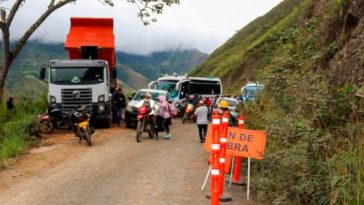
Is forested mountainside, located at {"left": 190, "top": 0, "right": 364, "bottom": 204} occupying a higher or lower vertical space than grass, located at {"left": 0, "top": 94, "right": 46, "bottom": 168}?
higher

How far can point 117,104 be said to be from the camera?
75.0ft

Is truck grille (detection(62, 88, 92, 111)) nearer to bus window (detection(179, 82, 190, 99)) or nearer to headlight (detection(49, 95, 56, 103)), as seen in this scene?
headlight (detection(49, 95, 56, 103))

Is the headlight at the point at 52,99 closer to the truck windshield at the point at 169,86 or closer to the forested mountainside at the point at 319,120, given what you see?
the forested mountainside at the point at 319,120

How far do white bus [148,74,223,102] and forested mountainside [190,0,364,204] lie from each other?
14.1 meters

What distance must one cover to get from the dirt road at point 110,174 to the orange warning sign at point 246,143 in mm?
825

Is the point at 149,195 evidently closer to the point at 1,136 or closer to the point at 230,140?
the point at 230,140

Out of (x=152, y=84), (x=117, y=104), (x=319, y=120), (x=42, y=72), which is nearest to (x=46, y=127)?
(x=42, y=72)

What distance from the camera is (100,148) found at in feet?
50.6

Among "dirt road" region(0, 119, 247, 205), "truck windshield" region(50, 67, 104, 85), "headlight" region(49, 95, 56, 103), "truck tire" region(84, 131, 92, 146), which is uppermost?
"truck windshield" region(50, 67, 104, 85)

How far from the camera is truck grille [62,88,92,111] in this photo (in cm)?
1980

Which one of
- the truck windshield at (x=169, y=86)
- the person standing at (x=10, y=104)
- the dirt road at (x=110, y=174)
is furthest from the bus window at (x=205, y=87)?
the dirt road at (x=110, y=174)

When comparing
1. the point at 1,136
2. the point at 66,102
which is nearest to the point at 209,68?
the point at 66,102

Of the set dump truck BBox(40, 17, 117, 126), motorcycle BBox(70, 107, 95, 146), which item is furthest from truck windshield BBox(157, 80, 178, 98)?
motorcycle BBox(70, 107, 95, 146)

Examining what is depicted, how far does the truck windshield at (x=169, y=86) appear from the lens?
3006cm
